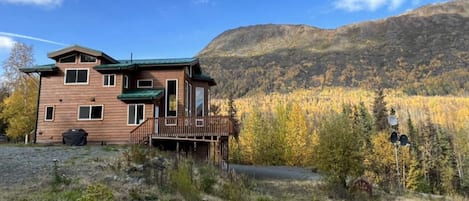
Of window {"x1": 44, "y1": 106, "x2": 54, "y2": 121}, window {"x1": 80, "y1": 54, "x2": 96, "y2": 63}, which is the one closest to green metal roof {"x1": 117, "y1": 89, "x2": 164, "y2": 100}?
window {"x1": 80, "y1": 54, "x2": 96, "y2": 63}

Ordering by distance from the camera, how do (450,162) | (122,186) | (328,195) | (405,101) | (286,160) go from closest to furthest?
(122,186)
(328,195)
(286,160)
(450,162)
(405,101)

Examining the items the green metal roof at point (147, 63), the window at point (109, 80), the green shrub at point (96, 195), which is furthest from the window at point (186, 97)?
the green shrub at point (96, 195)

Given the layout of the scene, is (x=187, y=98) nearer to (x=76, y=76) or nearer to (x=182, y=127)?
(x=182, y=127)

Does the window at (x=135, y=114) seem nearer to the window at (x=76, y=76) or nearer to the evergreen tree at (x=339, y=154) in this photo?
the window at (x=76, y=76)

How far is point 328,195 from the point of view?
17.1 meters

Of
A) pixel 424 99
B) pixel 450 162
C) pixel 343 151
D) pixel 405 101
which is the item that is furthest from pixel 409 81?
pixel 343 151

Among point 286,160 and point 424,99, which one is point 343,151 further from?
point 424,99

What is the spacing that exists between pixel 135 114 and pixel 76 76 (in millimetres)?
4620

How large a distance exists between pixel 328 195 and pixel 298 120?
32.0m

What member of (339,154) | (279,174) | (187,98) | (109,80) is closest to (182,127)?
(187,98)

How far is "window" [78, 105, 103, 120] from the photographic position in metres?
21.1

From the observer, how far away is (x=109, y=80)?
847 inches

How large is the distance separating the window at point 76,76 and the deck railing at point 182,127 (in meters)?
5.09

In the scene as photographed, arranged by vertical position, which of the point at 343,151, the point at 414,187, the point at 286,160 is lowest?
the point at 414,187
